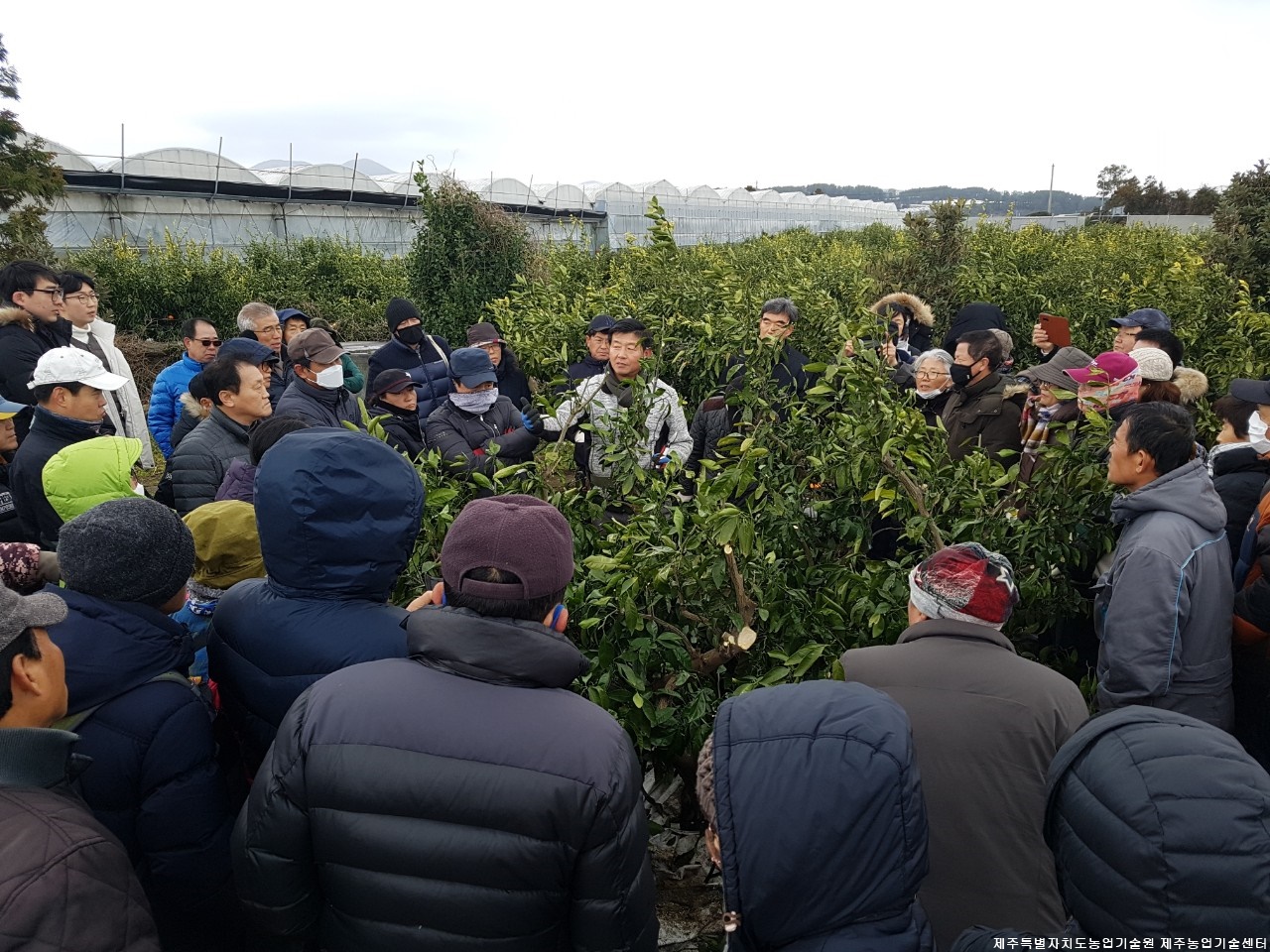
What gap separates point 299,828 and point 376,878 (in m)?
0.19

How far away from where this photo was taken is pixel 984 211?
13.5 metres

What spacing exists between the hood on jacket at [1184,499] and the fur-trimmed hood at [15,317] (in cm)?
616

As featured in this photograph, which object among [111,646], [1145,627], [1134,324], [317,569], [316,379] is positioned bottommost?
[1145,627]

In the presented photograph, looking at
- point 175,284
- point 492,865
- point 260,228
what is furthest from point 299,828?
point 260,228

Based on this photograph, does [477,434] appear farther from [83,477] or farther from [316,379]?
[83,477]

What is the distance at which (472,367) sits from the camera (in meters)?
4.77

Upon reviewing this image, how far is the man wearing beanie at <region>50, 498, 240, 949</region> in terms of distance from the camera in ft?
6.15

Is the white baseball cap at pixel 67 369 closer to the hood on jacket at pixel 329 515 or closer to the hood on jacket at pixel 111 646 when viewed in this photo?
the hood on jacket at pixel 111 646

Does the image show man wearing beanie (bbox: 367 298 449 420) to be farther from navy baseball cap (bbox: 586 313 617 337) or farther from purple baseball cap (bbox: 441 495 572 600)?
purple baseball cap (bbox: 441 495 572 600)

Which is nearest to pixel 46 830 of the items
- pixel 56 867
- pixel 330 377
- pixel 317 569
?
pixel 56 867

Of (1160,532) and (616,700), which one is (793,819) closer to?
(616,700)

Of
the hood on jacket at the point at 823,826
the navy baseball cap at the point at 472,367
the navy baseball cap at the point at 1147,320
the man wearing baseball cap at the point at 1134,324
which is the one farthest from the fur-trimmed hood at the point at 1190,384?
the hood on jacket at the point at 823,826

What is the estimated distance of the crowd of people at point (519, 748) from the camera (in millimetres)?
1359

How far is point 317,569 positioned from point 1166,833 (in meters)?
1.85
